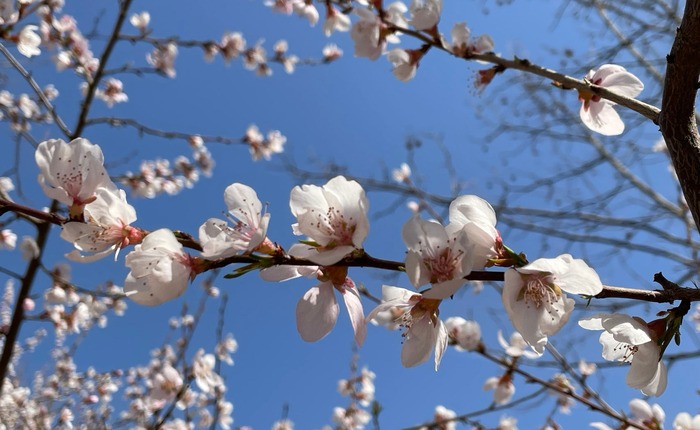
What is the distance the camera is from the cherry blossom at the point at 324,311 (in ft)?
3.14

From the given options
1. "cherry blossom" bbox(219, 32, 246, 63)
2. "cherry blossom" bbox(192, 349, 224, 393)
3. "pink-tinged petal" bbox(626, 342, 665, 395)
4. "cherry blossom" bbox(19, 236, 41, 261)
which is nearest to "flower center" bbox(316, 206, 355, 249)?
"pink-tinged petal" bbox(626, 342, 665, 395)

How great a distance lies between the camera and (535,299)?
868 mm

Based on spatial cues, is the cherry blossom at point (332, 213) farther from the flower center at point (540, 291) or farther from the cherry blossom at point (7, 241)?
the cherry blossom at point (7, 241)

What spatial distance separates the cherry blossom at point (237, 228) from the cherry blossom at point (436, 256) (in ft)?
0.84

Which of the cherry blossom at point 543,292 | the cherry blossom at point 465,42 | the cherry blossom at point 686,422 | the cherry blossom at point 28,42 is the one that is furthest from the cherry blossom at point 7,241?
the cherry blossom at point 686,422

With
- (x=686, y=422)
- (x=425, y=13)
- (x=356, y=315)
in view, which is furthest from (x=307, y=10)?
(x=686, y=422)

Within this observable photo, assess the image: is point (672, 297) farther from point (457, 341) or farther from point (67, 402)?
point (67, 402)

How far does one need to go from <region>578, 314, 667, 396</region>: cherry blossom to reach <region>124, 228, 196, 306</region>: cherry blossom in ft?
2.56

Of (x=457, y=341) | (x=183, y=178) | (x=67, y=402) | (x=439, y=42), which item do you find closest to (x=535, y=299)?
(x=439, y=42)

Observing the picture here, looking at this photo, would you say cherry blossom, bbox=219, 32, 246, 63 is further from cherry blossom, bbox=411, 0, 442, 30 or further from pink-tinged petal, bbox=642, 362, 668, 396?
pink-tinged petal, bbox=642, 362, 668, 396

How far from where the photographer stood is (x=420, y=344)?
3.11 feet

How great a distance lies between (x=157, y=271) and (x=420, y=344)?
528 mm

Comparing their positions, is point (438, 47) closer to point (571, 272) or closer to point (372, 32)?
point (372, 32)

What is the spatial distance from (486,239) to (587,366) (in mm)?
3891
